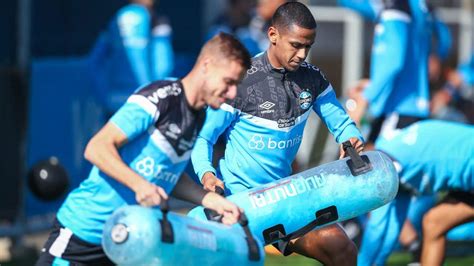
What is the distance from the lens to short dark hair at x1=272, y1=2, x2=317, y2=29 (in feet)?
21.0

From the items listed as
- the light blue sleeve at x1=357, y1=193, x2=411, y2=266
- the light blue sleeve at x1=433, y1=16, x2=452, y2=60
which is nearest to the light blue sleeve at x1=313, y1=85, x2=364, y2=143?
Result: the light blue sleeve at x1=357, y1=193, x2=411, y2=266

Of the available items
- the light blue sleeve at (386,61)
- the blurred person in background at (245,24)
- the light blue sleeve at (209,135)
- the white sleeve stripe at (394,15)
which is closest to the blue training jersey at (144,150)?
the light blue sleeve at (209,135)

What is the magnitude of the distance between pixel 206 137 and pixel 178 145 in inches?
32.5

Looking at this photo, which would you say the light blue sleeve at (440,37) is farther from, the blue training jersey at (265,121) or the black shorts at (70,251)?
the black shorts at (70,251)

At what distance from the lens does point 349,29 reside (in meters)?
15.2

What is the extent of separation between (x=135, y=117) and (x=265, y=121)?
4.38ft

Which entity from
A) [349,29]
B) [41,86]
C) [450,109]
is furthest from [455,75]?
[41,86]

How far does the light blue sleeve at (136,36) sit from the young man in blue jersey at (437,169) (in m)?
3.61

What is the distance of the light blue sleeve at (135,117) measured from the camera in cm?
537

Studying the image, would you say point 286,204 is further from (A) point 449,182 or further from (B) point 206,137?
(A) point 449,182

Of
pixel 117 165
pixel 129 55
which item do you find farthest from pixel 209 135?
pixel 129 55

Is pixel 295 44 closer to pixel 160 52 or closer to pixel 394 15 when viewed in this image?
pixel 394 15

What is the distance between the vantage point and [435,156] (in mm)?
8094

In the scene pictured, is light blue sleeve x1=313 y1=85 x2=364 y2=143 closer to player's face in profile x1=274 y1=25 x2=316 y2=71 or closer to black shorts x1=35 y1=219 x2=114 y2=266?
player's face in profile x1=274 y1=25 x2=316 y2=71
